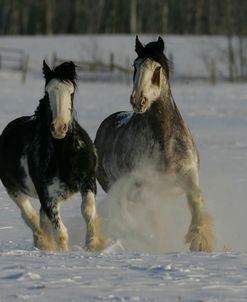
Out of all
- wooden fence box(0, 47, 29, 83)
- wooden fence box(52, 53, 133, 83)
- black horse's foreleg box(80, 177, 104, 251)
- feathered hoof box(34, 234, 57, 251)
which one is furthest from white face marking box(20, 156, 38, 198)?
wooden fence box(0, 47, 29, 83)

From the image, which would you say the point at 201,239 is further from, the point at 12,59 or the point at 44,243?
the point at 12,59

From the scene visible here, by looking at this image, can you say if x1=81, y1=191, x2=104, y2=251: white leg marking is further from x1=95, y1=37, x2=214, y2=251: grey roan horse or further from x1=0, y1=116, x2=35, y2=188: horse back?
x1=95, y1=37, x2=214, y2=251: grey roan horse

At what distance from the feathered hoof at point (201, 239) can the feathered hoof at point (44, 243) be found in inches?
48.6

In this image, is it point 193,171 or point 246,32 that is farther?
point 246,32

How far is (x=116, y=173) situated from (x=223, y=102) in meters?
20.5

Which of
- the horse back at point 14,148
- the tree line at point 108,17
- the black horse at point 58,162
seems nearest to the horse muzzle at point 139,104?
the black horse at point 58,162

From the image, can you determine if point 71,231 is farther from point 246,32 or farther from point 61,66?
point 246,32

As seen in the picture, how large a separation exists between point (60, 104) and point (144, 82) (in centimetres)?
116

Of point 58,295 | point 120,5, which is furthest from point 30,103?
point 120,5

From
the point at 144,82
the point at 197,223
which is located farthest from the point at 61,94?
the point at 197,223

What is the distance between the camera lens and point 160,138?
8.71 m

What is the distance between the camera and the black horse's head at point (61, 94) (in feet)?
23.9

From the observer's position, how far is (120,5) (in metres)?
80.2

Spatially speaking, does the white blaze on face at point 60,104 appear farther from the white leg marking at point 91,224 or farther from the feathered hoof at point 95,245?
the feathered hoof at point 95,245
